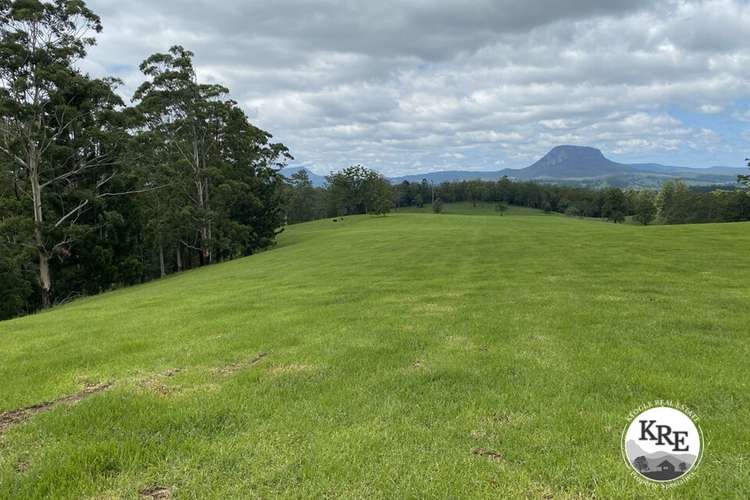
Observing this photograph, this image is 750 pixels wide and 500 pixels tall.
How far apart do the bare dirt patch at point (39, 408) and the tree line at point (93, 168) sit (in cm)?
2356

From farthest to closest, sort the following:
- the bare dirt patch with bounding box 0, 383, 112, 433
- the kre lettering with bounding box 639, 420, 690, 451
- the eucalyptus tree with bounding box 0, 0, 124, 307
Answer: the eucalyptus tree with bounding box 0, 0, 124, 307
the bare dirt patch with bounding box 0, 383, 112, 433
the kre lettering with bounding box 639, 420, 690, 451

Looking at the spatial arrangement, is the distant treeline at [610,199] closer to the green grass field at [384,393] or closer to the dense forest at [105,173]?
the dense forest at [105,173]

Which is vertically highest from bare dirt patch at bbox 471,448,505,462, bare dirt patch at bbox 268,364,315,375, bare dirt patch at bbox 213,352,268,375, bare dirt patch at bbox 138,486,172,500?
bare dirt patch at bbox 471,448,505,462

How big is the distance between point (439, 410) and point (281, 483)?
1937 mm

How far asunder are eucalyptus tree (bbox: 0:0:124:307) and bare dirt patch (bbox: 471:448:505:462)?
2908 centimetres

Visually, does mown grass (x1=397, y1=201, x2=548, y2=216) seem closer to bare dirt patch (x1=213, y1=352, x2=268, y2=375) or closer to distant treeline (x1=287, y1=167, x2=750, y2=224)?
distant treeline (x1=287, y1=167, x2=750, y2=224)

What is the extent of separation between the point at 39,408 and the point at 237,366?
2459mm

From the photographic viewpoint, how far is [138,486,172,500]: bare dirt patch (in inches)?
140

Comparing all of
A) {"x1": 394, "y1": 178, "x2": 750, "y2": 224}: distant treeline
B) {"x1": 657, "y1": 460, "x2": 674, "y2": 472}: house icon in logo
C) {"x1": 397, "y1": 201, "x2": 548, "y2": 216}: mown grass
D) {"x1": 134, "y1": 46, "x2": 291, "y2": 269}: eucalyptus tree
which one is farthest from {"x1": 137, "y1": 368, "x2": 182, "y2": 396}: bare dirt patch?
{"x1": 397, "y1": 201, "x2": 548, "y2": 216}: mown grass

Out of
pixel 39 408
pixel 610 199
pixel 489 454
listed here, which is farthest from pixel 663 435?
pixel 610 199

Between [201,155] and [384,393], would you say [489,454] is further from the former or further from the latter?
[201,155]

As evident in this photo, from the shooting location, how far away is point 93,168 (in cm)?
3028

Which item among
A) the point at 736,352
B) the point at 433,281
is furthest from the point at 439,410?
the point at 433,281

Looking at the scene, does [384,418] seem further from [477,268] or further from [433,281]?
[477,268]
